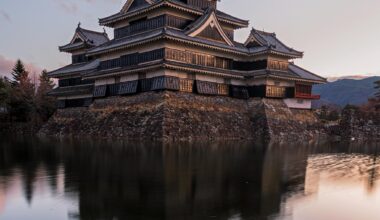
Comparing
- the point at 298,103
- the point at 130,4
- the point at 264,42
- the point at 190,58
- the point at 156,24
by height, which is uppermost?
the point at 130,4

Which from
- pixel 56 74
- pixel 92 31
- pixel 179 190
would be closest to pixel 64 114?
pixel 56 74

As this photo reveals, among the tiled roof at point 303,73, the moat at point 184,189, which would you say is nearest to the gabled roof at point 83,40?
the tiled roof at point 303,73

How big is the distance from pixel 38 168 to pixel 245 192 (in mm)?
10358

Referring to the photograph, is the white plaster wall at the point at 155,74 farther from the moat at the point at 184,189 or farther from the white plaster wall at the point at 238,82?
the moat at the point at 184,189

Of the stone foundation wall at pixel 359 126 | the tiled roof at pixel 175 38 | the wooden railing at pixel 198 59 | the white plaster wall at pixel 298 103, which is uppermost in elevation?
the tiled roof at pixel 175 38

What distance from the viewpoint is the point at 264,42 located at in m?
47.6

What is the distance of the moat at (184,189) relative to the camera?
1023 cm

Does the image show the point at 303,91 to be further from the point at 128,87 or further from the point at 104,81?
the point at 104,81

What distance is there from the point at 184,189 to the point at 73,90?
45010 mm

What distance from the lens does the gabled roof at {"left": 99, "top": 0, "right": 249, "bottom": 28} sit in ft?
139

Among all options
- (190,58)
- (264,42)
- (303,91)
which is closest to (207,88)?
(190,58)

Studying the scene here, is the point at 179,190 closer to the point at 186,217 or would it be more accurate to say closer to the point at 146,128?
the point at 186,217

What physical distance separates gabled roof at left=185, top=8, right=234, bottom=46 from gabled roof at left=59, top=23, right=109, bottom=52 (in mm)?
20360

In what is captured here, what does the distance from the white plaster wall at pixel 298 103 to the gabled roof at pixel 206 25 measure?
1095 centimetres
